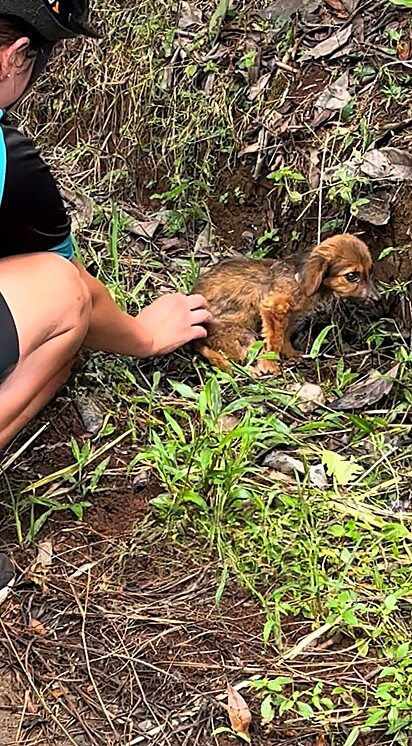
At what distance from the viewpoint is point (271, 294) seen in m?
4.46

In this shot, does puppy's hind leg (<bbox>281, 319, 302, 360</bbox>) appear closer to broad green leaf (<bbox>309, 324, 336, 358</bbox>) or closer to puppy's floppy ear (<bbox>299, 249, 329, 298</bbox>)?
broad green leaf (<bbox>309, 324, 336, 358</bbox>)

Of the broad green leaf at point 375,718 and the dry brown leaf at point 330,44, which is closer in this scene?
the broad green leaf at point 375,718

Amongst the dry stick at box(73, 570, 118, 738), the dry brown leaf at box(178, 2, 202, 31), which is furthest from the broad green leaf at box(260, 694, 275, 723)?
the dry brown leaf at box(178, 2, 202, 31)

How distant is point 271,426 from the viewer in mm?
3820

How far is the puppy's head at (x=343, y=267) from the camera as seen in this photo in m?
4.25

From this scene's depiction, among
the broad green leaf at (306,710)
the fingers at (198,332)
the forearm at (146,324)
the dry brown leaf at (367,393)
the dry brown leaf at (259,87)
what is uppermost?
the dry brown leaf at (259,87)

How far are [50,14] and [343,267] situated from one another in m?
1.73

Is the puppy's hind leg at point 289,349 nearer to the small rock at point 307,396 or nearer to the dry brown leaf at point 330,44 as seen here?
the small rock at point 307,396

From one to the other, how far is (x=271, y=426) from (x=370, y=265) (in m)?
0.95

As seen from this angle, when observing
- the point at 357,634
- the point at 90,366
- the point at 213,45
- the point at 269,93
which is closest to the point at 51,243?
the point at 90,366

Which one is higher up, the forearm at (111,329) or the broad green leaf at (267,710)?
the forearm at (111,329)

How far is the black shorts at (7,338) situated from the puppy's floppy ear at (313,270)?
1.53 meters

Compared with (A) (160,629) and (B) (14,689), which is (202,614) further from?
(B) (14,689)

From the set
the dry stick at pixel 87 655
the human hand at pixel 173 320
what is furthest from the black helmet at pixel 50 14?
the dry stick at pixel 87 655
